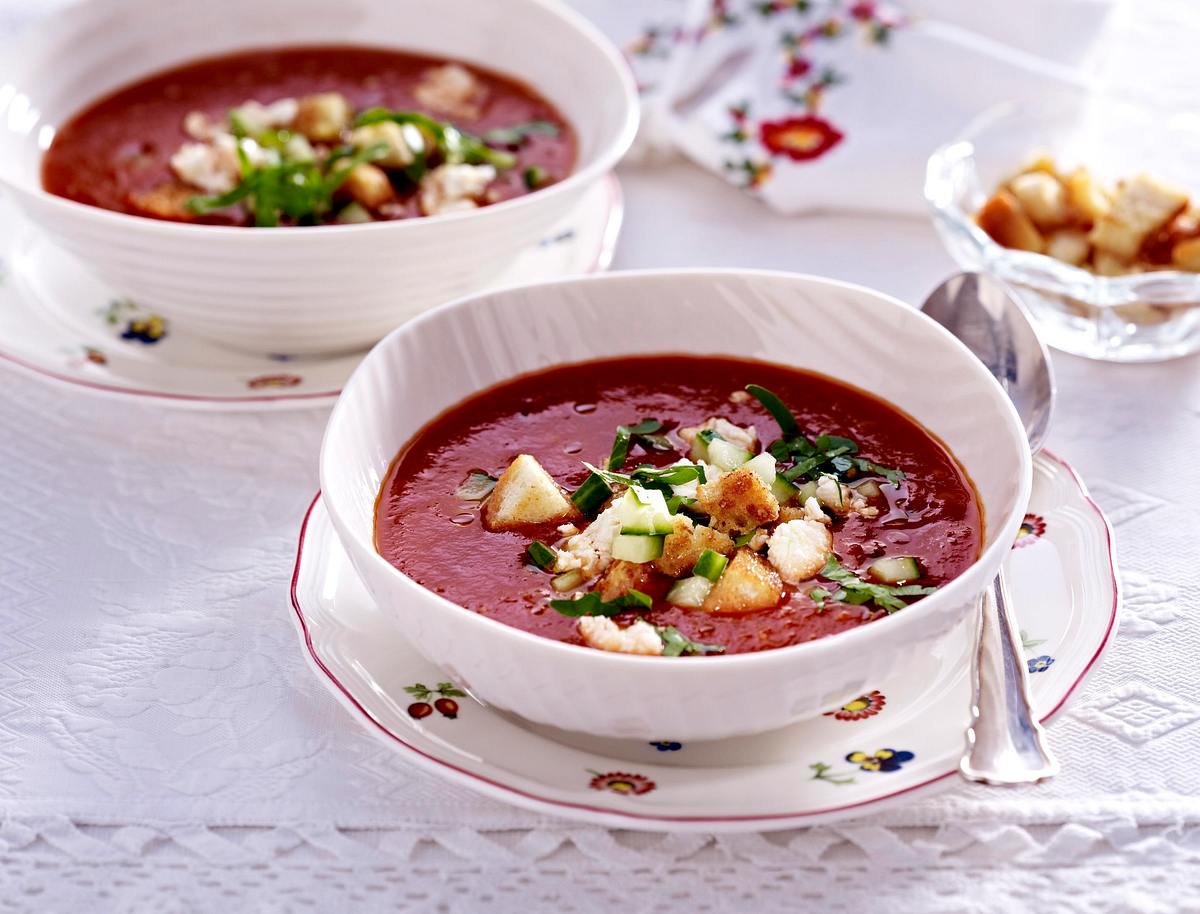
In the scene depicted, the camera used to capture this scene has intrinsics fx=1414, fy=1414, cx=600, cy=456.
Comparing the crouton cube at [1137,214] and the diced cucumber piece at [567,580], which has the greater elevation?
the crouton cube at [1137,214]

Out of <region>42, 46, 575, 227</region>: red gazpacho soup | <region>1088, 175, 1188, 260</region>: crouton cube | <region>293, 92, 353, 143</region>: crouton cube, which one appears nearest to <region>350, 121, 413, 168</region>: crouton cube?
<region>42, 46, 575, 227</region>: red gazpacho soup

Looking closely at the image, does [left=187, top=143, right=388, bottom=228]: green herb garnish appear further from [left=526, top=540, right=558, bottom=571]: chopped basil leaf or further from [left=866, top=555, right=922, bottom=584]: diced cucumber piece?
[left=866, top=555, right=922, bottom=584]: diced cucumber piece

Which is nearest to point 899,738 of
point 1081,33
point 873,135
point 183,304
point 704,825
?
point 704,825

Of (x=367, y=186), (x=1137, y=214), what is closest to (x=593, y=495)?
(x=367, y=186)

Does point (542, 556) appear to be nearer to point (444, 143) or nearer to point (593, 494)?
point (593, 494)

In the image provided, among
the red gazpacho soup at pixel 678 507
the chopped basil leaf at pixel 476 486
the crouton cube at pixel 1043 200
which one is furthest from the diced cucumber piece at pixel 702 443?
the crouton cube at pixel 1043 200

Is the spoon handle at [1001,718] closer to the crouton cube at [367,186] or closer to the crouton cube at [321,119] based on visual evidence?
the crouton cube at [367,186]
